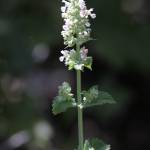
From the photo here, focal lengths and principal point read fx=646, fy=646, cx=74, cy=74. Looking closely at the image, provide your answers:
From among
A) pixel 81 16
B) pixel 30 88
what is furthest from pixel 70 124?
pixel 81 16

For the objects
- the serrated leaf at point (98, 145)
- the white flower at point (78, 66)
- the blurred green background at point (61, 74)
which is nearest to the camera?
the white flower at point (78, 66)

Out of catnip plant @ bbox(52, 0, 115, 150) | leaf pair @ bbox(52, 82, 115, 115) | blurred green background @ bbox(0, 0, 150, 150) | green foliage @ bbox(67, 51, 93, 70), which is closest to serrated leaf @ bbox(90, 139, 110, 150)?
catnip plant @ bbox(52, 0, 115, 150)

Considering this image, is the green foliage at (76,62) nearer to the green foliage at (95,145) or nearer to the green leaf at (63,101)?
the green leaf at (63,101)

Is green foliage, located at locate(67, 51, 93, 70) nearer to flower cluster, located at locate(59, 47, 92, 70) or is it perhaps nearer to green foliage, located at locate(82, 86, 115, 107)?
flower cluster, located at locate(59, 47, 92, 70)

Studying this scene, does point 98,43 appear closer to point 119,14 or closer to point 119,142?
point 119,14

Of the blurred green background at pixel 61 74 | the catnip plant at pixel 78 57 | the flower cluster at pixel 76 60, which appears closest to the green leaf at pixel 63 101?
the catnip plant at pixel 78 57

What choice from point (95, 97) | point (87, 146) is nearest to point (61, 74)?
point (95, 97)
